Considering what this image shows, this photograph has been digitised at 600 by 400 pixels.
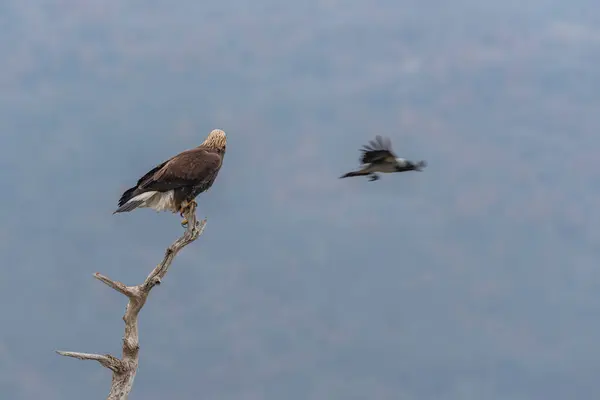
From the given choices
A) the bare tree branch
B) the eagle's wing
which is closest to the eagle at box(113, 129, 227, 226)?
the eagle's wing

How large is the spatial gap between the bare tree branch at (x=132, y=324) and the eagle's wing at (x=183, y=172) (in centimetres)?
123

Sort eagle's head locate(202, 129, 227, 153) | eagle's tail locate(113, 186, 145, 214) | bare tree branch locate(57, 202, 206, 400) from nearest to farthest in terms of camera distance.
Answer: bare tree branch locate(57, 202, 206, 400), eagle's tail locate(113, 186, 145, 214), eagle's head locate(202, 129, 227, 153)

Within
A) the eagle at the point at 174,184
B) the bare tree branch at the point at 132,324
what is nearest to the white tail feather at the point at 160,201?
the eagle at the point at 174,184

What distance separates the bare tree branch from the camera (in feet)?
Result: 47.7

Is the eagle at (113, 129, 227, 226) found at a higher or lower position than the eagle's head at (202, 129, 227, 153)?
lower

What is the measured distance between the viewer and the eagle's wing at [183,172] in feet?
53.6

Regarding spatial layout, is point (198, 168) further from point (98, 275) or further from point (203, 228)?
point (98, 275)

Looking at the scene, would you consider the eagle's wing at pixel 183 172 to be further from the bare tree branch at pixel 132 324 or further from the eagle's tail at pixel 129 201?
the bare tree branch at pixel 132 324

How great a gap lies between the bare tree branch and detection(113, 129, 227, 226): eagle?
1.21 meters

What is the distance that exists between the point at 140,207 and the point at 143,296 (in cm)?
234

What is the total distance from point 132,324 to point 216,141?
430 cm

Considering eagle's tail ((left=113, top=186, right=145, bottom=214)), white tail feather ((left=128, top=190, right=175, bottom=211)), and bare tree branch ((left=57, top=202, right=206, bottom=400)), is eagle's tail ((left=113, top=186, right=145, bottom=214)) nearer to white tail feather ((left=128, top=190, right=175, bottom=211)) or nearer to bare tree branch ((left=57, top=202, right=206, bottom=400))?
white tail feather ((left=128, top=190, right=175, bottom=211))

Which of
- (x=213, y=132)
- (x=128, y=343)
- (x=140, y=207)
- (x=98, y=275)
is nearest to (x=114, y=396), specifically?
(x=128, y=343)

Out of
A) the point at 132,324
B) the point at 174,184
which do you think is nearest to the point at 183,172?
the point at 174,184
